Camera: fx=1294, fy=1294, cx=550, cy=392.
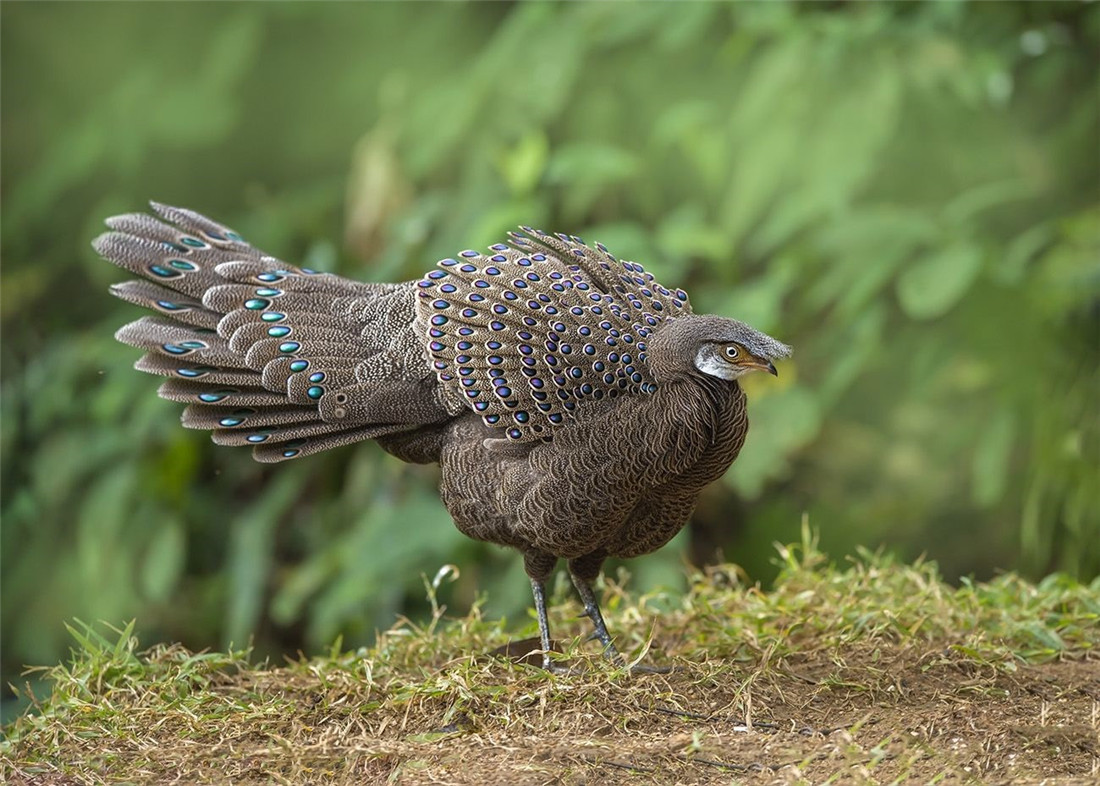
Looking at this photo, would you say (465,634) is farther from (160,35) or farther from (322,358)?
(160,35)

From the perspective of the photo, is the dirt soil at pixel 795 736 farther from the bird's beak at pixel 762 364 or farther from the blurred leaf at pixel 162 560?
the blurred leaf at pixel 162 560

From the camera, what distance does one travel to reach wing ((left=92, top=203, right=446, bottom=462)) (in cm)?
398

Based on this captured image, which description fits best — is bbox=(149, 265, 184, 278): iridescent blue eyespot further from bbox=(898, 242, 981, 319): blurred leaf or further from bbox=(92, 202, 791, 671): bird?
bbox=(898, 242, 981, 319): blurred leaf

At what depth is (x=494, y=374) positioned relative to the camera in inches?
149

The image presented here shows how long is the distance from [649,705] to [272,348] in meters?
1.58

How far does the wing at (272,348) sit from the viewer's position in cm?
398

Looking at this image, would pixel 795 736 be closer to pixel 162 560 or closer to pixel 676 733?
pixel 676 733

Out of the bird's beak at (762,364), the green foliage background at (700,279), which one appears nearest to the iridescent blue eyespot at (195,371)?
the bird's beak at (762,364)

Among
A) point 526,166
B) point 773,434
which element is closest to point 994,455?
point 773,434

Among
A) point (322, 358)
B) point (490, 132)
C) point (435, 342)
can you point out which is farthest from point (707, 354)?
point (490, 132)

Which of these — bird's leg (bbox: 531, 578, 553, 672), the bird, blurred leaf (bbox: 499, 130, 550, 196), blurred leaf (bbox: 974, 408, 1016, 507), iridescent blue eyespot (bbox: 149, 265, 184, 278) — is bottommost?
bird's leg (bbox: 531, 578, 553, 672)

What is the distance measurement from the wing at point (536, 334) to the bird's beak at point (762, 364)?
12.7 inches

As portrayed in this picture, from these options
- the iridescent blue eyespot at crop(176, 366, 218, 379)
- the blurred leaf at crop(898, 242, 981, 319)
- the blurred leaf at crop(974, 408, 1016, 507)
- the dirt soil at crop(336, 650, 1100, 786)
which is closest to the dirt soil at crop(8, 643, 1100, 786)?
the dirt soil at crop(336, 650, 1100, 786)

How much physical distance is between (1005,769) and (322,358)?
2.27 metres
